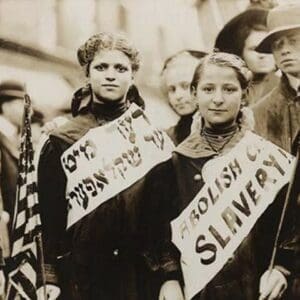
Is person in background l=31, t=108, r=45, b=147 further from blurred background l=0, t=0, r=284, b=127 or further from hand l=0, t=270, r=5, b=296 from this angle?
hand l=0, t=270, r=5, b=296

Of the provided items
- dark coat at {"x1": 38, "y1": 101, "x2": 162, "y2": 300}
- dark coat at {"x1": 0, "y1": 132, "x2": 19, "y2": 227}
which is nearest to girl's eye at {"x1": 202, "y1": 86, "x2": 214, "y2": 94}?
dark coat at {"x1": 38, "y1": 101, "x2": 162, "y2": 300}

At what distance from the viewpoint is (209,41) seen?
223cm

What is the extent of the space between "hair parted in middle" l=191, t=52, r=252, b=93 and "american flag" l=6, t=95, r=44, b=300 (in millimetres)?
586

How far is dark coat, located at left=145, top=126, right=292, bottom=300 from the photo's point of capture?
6.96 feet

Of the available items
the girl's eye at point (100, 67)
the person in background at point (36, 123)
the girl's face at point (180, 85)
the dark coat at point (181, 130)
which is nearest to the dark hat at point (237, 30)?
the girl's face at point (180, 85)

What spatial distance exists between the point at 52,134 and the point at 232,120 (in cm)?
57

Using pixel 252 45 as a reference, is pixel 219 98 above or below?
below

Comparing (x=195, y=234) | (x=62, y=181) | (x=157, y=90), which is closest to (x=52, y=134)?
(x=62, y=181)

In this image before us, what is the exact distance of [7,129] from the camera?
7.47 feet

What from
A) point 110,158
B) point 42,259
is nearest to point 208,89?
point 110,158

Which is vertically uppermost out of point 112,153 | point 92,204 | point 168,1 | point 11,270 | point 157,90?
point 168,1

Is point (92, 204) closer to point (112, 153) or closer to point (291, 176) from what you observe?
point (112, 153)

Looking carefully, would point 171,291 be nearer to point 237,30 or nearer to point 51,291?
point 51,291

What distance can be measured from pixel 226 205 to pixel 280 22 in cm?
60
